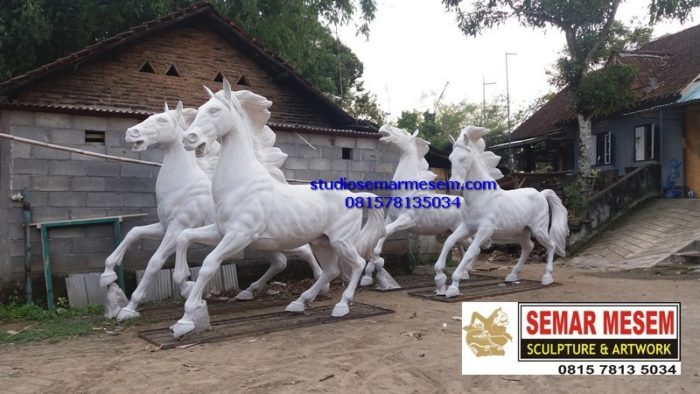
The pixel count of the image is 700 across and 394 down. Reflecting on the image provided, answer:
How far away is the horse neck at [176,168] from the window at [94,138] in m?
1.05

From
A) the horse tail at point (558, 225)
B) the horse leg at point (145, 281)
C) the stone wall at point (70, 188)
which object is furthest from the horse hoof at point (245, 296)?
the horse tail at point (558, 225)

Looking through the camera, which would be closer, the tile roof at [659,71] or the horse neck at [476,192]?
the horse neck at [476,192]

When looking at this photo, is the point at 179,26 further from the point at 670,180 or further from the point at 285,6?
the point at 670,180

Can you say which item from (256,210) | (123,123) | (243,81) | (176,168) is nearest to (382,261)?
(256,210)

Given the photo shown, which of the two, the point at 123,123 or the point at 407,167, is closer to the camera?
the point at 123,123

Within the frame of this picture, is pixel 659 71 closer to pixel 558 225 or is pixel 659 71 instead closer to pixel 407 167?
pixel 558 225

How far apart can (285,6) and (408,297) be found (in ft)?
28.3

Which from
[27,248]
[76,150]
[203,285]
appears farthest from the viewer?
[76,150]

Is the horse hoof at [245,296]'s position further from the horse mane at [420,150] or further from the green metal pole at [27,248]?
the horse mane at [420,150]

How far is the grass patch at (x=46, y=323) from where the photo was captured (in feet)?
14.7

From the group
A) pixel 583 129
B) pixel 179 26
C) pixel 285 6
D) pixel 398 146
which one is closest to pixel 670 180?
pixel 583 129

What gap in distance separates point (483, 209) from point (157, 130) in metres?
3.95

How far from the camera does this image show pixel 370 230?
536 cm

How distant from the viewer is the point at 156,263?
5.05m
